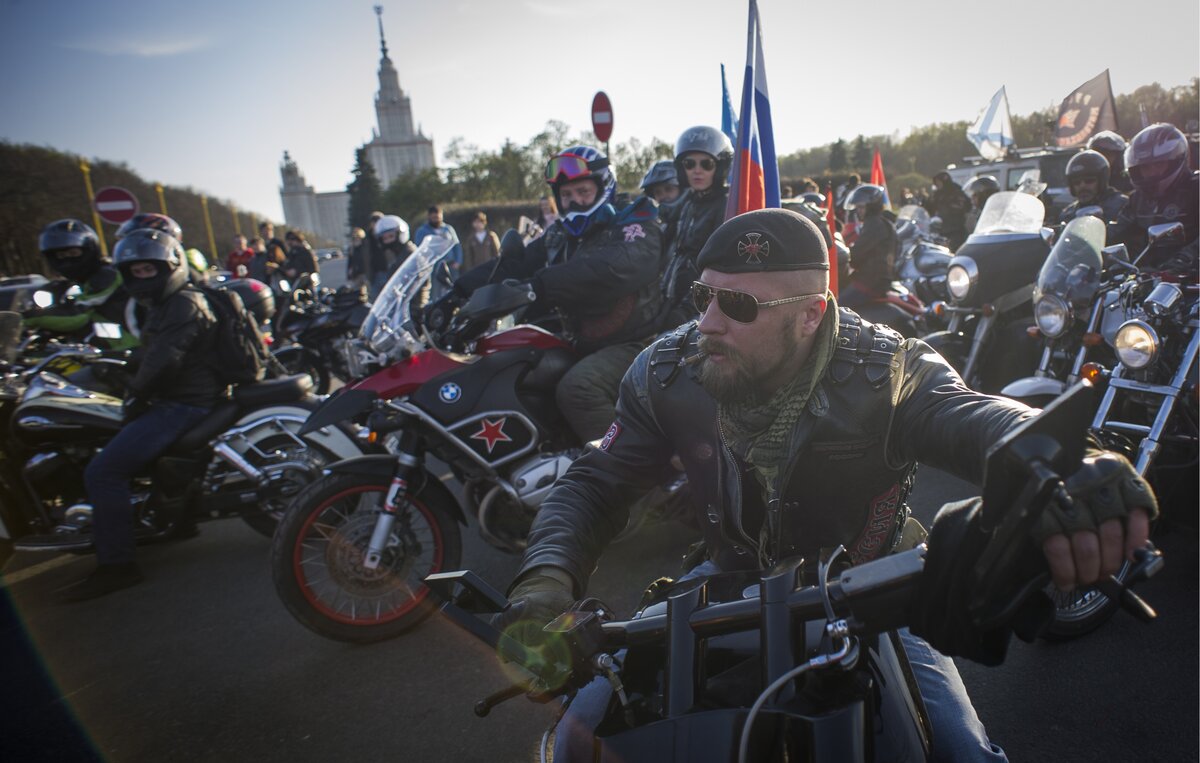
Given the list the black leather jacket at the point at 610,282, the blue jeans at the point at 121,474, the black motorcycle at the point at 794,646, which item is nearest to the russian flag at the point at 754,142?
the black leather jacket at the point at 610,282

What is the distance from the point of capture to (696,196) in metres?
4.71

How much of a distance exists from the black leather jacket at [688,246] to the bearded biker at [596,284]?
1.06 feet

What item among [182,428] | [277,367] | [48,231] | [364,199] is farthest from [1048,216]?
[364,199]

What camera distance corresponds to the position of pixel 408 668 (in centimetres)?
302

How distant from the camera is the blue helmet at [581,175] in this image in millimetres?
3922

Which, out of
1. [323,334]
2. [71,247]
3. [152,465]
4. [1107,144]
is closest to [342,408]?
[152,465]

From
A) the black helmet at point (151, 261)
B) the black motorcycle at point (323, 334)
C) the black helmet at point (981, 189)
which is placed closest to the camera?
the black helmet at point (151, 261)

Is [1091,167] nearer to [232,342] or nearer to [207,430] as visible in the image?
[232,342]

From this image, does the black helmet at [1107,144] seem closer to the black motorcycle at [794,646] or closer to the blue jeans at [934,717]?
the blue jeans at [934,717]

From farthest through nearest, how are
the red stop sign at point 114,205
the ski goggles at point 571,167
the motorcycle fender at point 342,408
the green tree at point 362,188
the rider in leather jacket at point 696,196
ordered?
the green tree at point 362,188 → the red stop sign at point 114,205 → the rider in leather jacket at point 696,196 → the ski goggles at point 571,167 → the motorcycle fender at point 342,408

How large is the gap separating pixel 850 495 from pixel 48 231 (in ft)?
19.3

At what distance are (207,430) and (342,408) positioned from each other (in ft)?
4.18

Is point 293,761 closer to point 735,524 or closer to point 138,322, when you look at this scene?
point 735,524

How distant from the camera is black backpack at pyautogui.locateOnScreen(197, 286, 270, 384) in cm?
403
